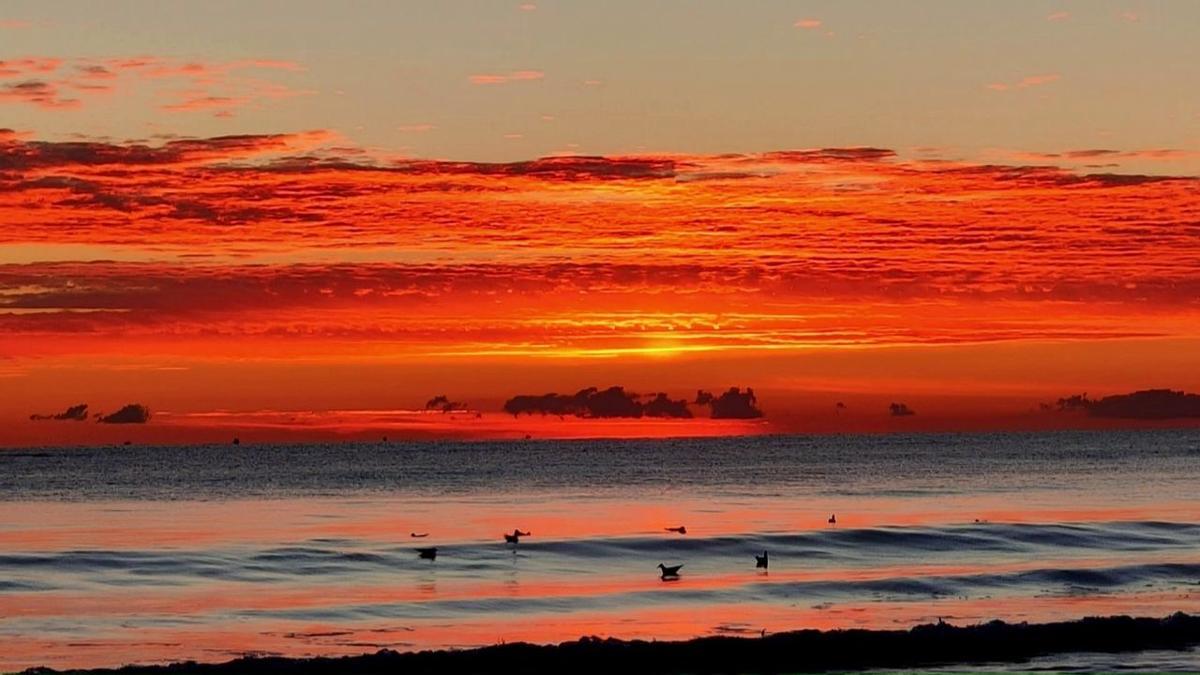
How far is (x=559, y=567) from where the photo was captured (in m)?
66.6

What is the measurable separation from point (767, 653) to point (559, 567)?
1163 inches

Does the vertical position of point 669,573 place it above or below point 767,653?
above

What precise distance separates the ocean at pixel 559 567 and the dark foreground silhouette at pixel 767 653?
6.49 ft

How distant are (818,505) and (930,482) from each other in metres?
42.6

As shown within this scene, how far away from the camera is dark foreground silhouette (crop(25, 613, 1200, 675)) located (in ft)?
119

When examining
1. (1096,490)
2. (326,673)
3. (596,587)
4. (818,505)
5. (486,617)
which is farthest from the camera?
(1096,490)

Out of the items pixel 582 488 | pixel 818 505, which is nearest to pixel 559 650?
pixel 818 505

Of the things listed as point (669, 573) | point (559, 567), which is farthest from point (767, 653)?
point (559, 567)

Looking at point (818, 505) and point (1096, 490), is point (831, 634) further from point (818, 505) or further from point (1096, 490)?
point (1096, 490)

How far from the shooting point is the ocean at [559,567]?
46.1 metres

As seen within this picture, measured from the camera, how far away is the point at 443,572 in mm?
64125

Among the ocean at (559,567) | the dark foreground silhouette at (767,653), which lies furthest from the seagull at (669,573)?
the dark foreground silhouette at (767,653)

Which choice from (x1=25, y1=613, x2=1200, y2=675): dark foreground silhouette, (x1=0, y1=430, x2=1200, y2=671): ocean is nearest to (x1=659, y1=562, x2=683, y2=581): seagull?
(x1=0, y1=430, x2=1200, y2=671): ocean

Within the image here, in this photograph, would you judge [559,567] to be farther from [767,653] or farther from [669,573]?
[767,653]
